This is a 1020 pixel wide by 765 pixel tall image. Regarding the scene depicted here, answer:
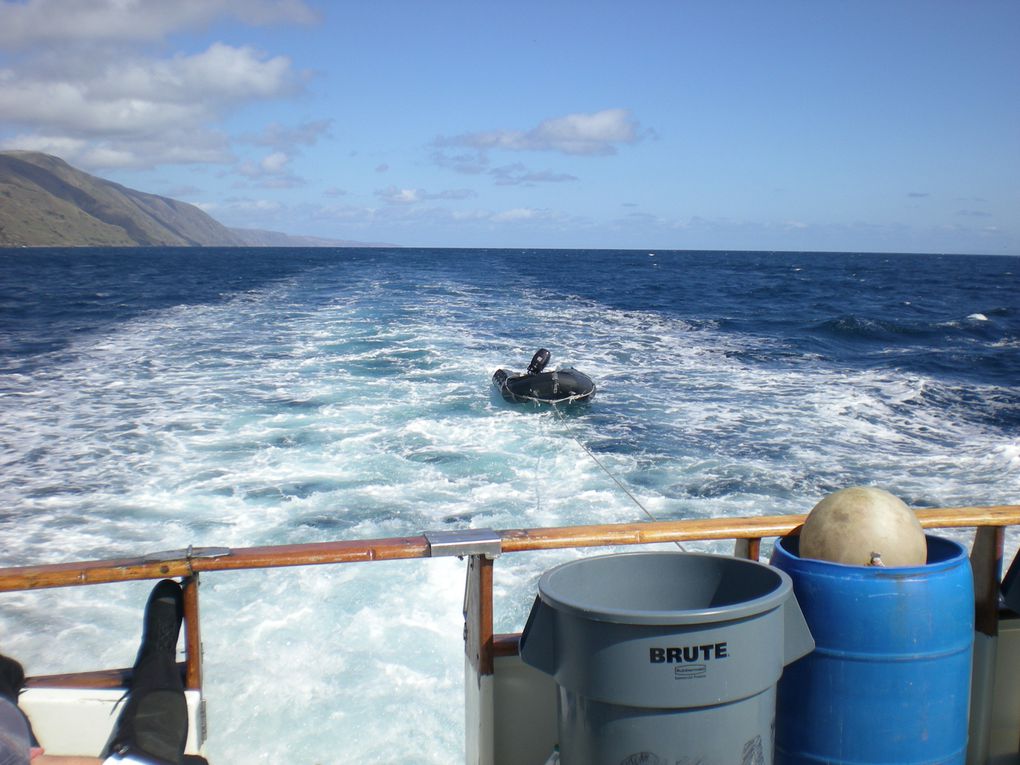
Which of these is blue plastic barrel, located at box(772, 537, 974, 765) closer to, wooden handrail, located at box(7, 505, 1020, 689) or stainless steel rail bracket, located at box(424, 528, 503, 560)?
wooden handrail, located at box(7, 505, 1020, 689)

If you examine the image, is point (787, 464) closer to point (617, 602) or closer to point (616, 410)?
point (616, 410)

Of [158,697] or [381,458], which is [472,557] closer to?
[158,697]

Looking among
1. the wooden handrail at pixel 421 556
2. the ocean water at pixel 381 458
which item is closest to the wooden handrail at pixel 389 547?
the wooden handrail at pixel 421 556

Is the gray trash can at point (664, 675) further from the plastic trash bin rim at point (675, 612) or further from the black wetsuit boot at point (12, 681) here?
the black wetsuit boot at point (12, 681)

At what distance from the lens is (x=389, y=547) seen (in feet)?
8.55

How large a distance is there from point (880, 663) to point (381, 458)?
836 cm

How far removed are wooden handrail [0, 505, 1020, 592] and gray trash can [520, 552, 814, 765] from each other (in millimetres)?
424

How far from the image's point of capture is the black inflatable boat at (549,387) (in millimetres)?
13031

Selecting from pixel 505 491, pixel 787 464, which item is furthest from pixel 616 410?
pixel 505 491

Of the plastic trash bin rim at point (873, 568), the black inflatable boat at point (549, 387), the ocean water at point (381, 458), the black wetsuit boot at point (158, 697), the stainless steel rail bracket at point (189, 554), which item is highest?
the stainless steel rail bracket at point (189, 554)

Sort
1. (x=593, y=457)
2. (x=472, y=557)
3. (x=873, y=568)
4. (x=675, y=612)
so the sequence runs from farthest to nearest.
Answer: (x=593, y=457) < (x=472, y=557) < (x=873, y=568) < (x=675, y=612)

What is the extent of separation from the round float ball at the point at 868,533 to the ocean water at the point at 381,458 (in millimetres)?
3006

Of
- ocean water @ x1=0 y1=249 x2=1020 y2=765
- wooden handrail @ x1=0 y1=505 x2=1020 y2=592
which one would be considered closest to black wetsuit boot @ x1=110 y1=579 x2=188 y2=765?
wooden handrail @ x1=0 y1=505 x2=1020 y2=592

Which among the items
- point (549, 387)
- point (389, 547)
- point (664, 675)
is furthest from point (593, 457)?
point (664, 675)
